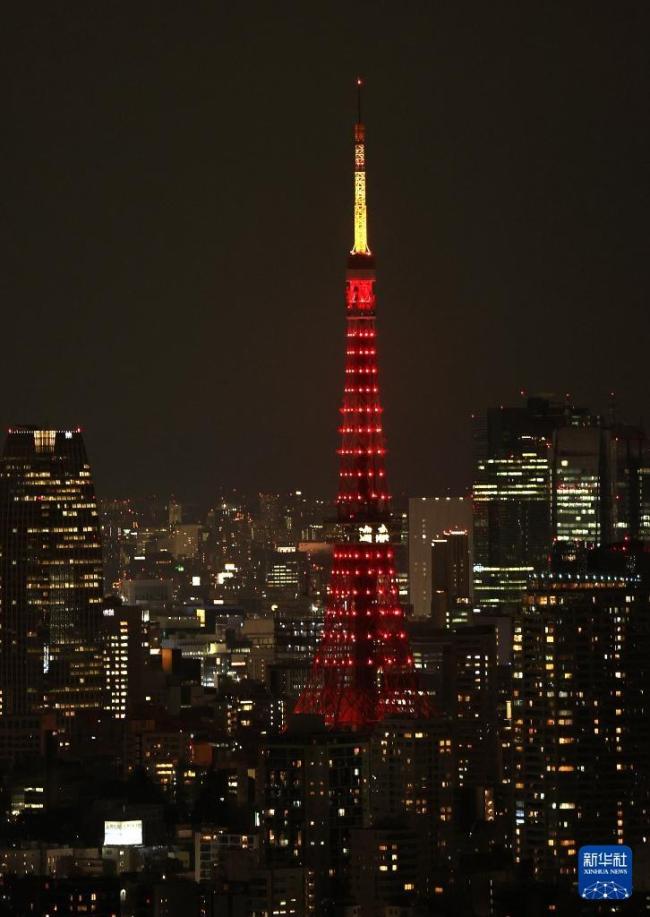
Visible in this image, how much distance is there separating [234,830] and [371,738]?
186cm

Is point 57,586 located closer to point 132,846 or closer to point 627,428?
point 627,428

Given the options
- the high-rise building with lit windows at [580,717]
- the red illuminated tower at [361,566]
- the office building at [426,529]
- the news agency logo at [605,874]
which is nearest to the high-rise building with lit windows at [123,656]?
the office building at [426,529]

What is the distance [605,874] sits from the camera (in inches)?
1363

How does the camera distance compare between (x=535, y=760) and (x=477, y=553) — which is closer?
(x=535, y=760)

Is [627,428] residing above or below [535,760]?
above

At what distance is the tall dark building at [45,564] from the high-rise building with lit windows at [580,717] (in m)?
15.8

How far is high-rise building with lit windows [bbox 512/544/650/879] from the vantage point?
132 ft

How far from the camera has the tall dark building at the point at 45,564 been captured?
190 feet

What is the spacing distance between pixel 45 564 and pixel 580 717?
17906 millimetres

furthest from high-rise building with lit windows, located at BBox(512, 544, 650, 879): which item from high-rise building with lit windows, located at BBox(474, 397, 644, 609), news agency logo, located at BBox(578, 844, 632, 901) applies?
high-rise building with lit windows, located at BBox(474, 397, 644, 609)

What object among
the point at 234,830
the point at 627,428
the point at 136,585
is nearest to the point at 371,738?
the point at 234,830

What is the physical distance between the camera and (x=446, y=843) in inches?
1615

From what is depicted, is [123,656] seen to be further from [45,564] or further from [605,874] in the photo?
[605,874]

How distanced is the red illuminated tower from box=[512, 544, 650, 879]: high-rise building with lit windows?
4992mm
